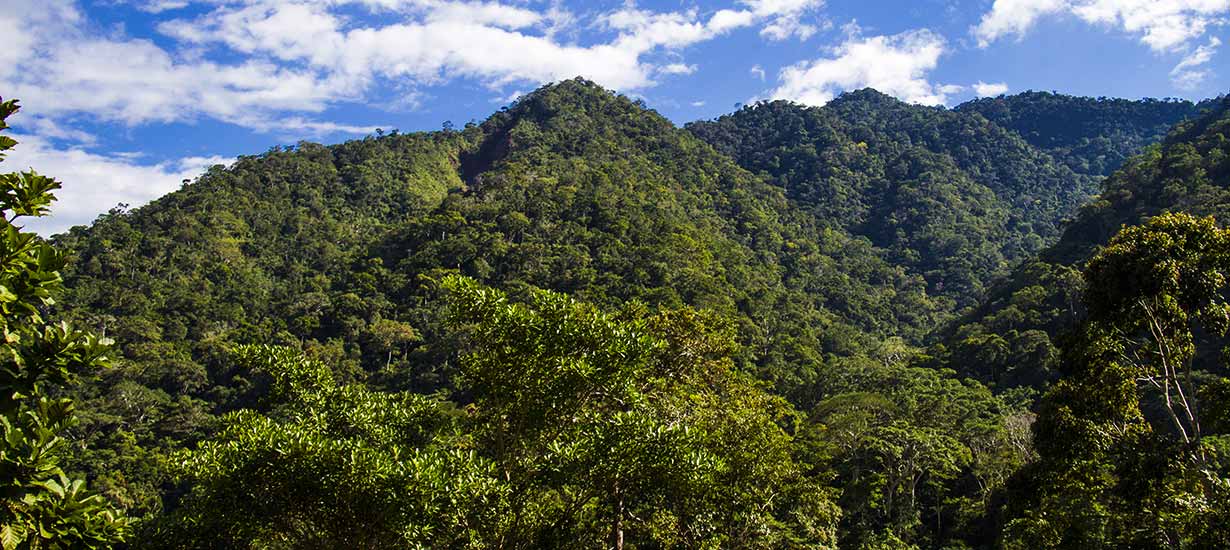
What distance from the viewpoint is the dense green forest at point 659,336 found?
18.0ft

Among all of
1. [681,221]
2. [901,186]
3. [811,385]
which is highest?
[901,186]

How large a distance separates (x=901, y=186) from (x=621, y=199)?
45.4 metres

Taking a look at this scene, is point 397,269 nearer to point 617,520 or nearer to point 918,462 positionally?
point 918,462

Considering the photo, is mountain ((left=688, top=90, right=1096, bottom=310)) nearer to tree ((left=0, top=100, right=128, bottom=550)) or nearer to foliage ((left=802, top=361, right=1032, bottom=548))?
foliage ((left=802, top=361, right=1032, bottom=548))

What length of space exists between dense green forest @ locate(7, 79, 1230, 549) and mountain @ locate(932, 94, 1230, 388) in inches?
10.4

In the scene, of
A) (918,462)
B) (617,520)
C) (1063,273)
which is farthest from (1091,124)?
(617,520)

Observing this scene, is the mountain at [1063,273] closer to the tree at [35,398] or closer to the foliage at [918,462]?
the foliage at [918,462]

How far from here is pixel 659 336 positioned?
9711 millimetres

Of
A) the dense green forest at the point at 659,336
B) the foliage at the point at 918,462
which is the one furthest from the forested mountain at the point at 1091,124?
the foliage at the point at 918,462

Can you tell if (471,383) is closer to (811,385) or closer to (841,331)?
(811,385)

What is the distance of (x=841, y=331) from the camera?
172ft

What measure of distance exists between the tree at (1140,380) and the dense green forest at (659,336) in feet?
0.12

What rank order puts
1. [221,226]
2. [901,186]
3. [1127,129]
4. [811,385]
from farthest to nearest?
[1127,129] < [901,186] < [221,226] < [811,385]

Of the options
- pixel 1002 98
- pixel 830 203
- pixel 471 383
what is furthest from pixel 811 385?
pixel 1002 98
